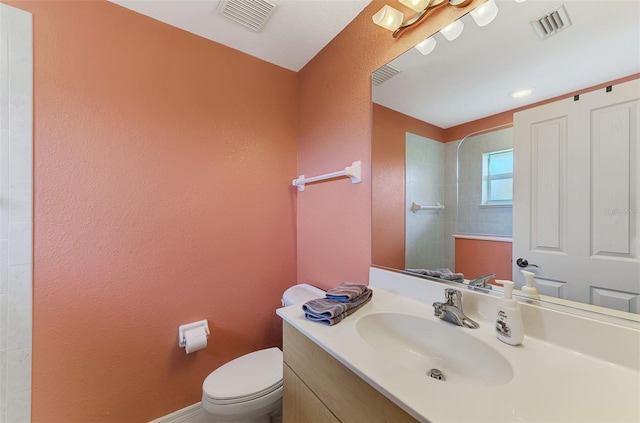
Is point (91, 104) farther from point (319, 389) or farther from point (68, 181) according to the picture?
point (319, 389)

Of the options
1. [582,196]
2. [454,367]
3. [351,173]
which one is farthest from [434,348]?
[351,173]

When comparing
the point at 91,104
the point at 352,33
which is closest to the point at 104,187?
the point at 91,104

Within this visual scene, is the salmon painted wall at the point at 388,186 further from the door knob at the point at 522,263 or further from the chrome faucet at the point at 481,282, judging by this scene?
the door knob at the point at 522,263

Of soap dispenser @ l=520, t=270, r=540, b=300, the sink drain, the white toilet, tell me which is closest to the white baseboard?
the white toilet

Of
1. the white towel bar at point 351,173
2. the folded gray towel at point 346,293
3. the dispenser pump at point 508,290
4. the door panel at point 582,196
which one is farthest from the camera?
the white towel bar at point 351,173

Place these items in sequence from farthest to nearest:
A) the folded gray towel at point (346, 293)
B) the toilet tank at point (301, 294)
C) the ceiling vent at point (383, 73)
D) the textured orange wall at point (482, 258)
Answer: the toilet tank at point (301, 294) < the ceiling vent at point (383, 73) < the folded gray towel at point (346, 293) < the textured orange wall at point (482, 258)

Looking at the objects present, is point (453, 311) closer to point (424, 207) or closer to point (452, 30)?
point (424, 207)

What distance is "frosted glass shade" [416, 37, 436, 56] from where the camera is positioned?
40.5 inches

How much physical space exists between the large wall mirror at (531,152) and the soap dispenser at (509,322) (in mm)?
134

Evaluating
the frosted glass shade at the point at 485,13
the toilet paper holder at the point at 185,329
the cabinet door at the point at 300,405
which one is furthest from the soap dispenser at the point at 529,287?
the toilet paper holder at the point at 185,329

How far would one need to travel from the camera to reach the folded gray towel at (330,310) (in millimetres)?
857

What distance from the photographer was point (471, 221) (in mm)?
954

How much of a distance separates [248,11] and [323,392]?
5.65 feet

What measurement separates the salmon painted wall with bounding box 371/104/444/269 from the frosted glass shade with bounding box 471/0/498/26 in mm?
403
